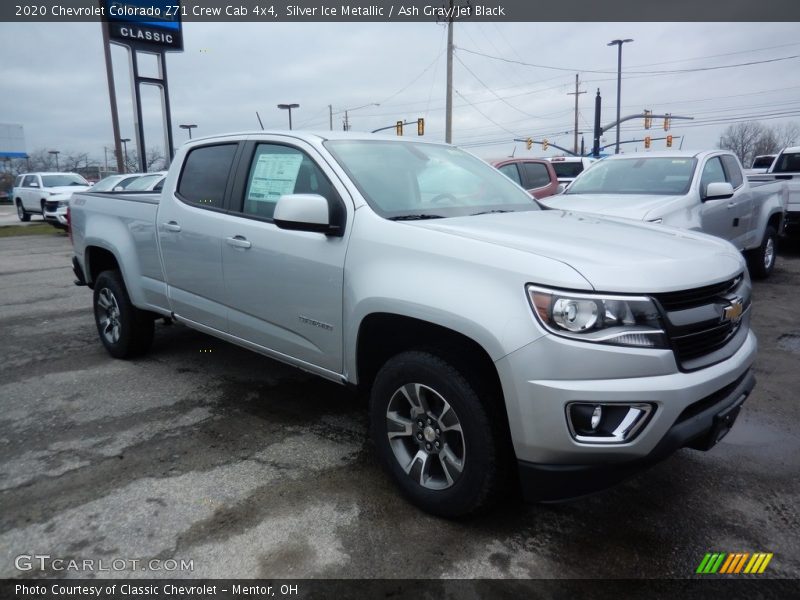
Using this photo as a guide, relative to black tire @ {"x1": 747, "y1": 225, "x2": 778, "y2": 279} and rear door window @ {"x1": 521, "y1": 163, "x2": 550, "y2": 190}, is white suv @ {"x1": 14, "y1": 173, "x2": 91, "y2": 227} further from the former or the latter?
black tire @ {"x1": 747, "y1": 225, "x2": 778, "y2": 279}

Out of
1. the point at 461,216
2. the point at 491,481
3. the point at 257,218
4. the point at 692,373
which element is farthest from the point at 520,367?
the point at 257,218

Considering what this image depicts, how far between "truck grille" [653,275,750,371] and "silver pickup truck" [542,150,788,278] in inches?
132

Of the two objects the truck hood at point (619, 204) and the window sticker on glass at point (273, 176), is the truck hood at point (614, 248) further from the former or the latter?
the truck hood at point (619, 204)

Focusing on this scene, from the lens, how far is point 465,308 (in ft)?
8.21

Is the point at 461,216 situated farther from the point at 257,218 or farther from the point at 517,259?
the point at 257,218

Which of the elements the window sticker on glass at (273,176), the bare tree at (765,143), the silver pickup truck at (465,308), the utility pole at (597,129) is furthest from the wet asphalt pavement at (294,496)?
the bare tree at (765,143)

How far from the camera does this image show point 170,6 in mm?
19688

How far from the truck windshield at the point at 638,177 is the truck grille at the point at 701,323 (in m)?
4.47

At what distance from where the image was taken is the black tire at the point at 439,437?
8.29ft

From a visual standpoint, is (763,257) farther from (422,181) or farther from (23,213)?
(23,213)

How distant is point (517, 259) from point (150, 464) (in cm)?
236

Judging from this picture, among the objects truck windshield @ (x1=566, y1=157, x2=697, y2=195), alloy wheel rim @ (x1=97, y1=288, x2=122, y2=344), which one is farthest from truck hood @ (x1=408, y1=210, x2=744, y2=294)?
truck windshield @ (x1=566, y1=157, x2=697, y2=195)

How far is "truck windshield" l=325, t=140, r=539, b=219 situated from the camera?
10.8 feet
